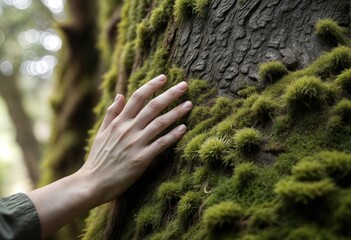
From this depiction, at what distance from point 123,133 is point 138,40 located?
3.17 ft

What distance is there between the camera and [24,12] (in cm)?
1239

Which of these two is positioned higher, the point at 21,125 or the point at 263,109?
the point at 263,109

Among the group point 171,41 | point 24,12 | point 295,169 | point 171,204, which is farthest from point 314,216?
point 24,12

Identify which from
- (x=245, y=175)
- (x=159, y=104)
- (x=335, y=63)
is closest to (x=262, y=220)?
(x=245, y=175)

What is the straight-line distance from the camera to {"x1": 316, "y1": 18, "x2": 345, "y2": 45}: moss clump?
2174 millimetres

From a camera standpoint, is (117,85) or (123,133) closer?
(123,133)

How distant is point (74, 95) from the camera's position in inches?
253

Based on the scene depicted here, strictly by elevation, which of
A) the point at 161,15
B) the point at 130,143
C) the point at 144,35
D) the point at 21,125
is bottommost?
the point at 21,125

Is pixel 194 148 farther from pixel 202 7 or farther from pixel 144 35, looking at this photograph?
pixel 144 35

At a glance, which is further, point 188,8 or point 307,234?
point 188,8

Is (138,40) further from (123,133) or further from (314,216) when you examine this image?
(314,216)

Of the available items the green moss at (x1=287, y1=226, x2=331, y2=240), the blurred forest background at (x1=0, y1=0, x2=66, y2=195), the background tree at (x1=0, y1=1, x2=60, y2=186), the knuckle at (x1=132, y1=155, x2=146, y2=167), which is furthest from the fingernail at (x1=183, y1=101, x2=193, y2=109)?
the background tree at (x1=0, y1=1, x2=60, y2=186)

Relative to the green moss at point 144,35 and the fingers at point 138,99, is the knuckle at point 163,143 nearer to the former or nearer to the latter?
the fingers at point 138,99

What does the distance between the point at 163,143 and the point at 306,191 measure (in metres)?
1.00
